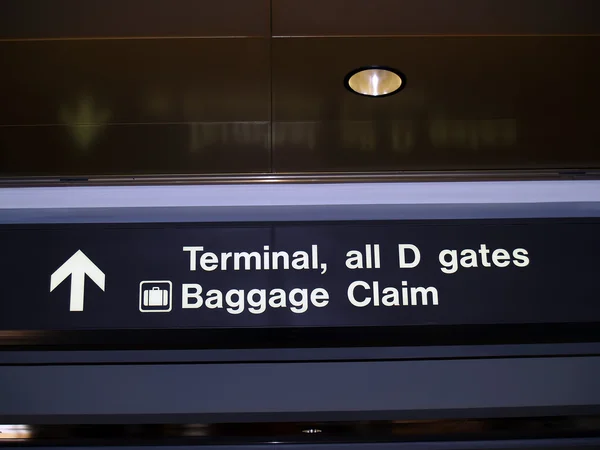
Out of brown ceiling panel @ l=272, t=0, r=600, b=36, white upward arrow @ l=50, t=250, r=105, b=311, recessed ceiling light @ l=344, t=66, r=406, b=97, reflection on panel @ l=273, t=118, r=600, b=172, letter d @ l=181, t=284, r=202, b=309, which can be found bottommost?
letter d @ l=181, t=284, r=202, b=309

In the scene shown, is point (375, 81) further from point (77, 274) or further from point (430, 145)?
point (77, 274)

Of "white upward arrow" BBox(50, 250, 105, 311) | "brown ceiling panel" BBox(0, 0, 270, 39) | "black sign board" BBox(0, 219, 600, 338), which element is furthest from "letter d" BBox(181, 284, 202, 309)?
"brown ceiling panel" BBox(0, 0, 270, 39)

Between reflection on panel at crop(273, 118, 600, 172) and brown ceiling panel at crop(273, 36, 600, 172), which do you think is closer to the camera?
brown ceiling panel at crop(273, 36, 600, 172)

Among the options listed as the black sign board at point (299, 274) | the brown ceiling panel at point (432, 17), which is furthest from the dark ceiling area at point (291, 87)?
the black sign board at point (299, 274)

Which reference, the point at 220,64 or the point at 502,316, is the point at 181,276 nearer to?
the point at 220,64

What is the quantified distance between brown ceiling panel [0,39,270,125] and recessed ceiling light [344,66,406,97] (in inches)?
12.2

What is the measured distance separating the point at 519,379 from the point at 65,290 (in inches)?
77.9

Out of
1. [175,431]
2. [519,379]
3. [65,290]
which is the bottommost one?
[175,431]

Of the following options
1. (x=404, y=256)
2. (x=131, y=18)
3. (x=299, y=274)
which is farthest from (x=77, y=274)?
(x=404, y=256)

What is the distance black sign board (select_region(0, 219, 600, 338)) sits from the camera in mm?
2469

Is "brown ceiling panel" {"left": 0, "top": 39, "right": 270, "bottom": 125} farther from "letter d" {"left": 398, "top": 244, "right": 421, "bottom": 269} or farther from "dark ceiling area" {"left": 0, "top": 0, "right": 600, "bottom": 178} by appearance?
"letter d" {"left": 398, "top": 244, "right": 421, "bottom": 269}

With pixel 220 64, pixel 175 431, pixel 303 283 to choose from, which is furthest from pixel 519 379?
pixel 220 64

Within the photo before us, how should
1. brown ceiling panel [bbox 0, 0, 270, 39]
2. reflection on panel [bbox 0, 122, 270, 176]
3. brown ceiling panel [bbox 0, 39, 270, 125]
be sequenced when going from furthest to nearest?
reflection on panel [bbox 0, 122, 270, 176] < brown ceiling panel [bbox 0, 39, 270, 125] < brown ceiling panel [bbox 0, 0, 270, 39]

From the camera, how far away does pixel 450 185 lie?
318cm
